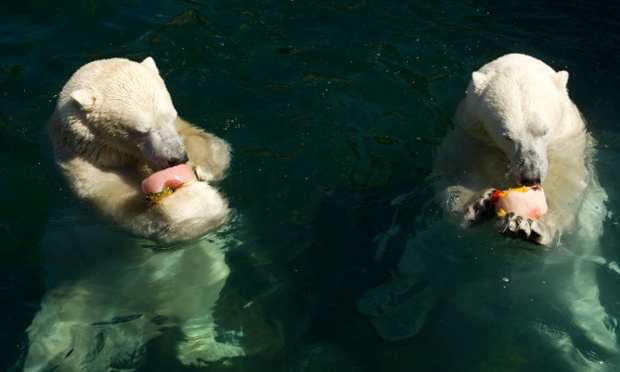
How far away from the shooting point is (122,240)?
5.27 meters

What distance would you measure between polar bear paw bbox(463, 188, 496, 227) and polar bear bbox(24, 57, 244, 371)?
5.62 feet

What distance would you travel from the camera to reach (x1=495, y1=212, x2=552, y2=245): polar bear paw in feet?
15.0

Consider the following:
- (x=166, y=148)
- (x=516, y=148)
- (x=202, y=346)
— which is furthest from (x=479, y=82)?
(x=202, y=346)

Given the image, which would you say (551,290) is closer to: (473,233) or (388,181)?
(473,233)

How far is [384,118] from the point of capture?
6.43 metres

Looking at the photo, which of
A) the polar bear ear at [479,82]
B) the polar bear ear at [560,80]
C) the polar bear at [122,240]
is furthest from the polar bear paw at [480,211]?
the polar bear at [122,240]

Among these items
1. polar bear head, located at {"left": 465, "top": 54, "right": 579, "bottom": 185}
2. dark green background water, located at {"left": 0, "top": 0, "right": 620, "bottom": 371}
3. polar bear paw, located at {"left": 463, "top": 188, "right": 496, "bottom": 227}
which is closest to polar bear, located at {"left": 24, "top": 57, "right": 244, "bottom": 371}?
dark green background water, located at {"left": 0, "top": 0, "right": 620, "bottom": 371}

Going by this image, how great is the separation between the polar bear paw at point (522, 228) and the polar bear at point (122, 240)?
6.33 ft

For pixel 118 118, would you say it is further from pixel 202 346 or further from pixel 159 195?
pixel 202 346

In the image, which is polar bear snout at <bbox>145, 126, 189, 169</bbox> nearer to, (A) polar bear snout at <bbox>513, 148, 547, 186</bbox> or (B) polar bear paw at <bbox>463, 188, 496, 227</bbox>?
(B) polar bear paw at <bbox>463, 188, 496, 227</bbox>

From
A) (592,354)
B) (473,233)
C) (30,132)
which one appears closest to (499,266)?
(473,233)

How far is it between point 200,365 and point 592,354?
2.52 m

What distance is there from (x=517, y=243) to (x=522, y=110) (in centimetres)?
94

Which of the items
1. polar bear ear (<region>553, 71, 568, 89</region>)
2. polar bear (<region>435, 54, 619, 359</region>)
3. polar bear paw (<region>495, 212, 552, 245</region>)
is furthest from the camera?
polar bear ear (<region>553, 71, 568, 89</region>)
